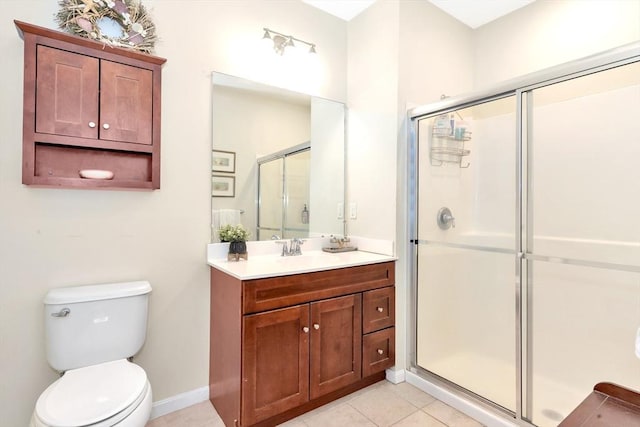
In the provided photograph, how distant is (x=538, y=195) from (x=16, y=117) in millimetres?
2671

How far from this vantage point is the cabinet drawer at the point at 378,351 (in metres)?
2.12

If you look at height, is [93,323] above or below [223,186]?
below

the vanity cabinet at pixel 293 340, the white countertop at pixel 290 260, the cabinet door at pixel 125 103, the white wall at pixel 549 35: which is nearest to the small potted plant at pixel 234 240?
the white countertop at pixel 290 260

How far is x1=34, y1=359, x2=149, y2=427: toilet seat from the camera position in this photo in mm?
1171

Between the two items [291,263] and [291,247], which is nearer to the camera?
[291,263]

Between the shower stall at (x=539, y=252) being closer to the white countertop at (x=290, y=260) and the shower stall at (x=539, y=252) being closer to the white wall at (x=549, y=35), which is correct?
the white countertop at (x=290, y=260)

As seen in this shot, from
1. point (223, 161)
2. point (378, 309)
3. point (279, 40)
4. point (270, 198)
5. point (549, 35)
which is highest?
point (549, 35)

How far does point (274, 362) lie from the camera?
5.70 feet

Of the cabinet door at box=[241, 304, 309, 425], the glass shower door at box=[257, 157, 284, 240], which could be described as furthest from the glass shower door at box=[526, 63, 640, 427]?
the glass shower door at box=[257, 157, 284, 240]

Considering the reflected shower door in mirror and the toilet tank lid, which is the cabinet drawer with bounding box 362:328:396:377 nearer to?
the reflected shower door in mirror

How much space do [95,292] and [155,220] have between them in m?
0.47

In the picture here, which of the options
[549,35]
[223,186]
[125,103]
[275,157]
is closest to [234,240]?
[223,186]

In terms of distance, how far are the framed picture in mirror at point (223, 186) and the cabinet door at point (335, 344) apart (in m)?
0.91

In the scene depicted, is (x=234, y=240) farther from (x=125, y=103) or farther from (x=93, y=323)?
(x=125, y=103)
